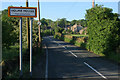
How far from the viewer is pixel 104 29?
21.0 metres

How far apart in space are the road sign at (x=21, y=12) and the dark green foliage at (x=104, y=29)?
13.4 m

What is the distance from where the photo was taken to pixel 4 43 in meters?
20.4

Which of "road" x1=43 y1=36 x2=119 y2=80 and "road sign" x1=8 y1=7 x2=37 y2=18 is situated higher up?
"road sign" x1=8 y1=7 x2=37 y2=18

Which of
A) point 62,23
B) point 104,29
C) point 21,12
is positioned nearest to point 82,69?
point 21,12

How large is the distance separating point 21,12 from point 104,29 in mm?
14283

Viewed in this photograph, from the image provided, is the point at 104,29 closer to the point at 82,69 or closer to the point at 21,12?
the point at 82,69

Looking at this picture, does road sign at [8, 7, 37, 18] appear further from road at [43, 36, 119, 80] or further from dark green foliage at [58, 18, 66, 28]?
dark green foliage at [58, 18, 66, 28]

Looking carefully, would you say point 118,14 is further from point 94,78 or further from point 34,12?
point 34,12

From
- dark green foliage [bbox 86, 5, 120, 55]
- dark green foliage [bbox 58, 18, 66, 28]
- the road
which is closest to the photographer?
the road

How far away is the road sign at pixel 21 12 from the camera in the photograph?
8.63 meters

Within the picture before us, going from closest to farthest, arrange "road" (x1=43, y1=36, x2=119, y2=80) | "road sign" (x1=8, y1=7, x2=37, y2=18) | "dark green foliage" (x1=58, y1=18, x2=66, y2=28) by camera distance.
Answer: "road sign" (x1=8, y1=7, x2=37, y2=18), "road" (x1=43, y1=36, x2=119, y2=80), "dark green foliage" (x1=58, y1=18, x2=66, y2=28)

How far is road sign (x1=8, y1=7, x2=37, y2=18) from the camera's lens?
8.63 metres

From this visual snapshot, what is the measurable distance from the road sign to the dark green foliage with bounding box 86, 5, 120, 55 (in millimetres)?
13382

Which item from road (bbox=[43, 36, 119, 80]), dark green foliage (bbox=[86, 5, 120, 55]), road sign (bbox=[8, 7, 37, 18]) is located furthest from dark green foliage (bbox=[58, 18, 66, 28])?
road sign (bbox=[8, 7, 37, 18])
